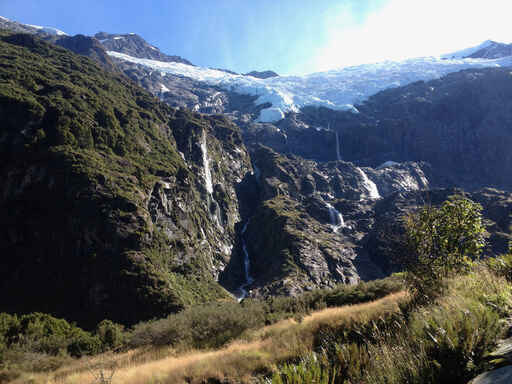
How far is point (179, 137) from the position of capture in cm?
10262

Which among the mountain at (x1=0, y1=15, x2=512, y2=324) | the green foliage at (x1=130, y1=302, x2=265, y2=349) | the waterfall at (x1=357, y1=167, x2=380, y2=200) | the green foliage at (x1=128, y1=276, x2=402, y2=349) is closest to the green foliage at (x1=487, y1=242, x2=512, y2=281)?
the mountain at (x1=0, y1=15, x2=512, y2=324)

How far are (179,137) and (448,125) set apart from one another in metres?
178

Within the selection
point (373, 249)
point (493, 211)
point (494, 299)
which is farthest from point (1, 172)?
point (493, 211)

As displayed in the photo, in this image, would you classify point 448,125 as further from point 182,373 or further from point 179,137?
point 182,373

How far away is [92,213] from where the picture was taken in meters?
47.2

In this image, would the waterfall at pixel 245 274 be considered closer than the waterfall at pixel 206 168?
Yes

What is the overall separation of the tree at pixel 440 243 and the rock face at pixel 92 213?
3902 cm

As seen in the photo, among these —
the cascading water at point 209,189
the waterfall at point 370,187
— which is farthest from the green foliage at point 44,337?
the waterfall at point 370,187

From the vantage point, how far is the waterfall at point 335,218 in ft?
331

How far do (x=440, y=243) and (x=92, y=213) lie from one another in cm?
5205

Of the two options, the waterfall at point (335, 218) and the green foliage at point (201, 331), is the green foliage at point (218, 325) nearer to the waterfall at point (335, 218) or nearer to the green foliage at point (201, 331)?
the green foliage at point (201, 331)

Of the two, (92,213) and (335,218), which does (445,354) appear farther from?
(335,218)

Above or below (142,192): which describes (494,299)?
below

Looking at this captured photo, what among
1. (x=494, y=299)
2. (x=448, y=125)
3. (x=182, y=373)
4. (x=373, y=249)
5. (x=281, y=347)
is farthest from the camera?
(x=448, y=125)
